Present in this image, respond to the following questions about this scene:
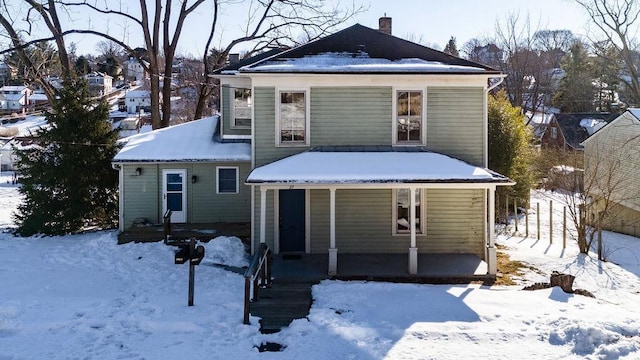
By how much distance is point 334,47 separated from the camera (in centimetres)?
1467

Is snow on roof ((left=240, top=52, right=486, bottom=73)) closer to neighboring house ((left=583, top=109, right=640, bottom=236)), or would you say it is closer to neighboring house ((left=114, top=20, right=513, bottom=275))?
neighboring house ((left=114, top=20, right=513, bottom=275))

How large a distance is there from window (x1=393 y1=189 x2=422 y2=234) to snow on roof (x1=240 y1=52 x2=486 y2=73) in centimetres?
313

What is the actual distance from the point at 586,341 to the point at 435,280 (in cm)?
419

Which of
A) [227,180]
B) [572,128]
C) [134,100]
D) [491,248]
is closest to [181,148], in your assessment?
[227,180]

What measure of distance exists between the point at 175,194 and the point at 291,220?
15.0ft

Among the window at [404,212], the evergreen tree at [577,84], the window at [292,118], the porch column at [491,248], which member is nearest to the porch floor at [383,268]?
the porch column at [491,248]

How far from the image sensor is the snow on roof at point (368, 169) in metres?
11.5

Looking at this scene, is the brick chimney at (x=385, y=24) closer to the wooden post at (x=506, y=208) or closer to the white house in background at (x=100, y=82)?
the wooden post at (x=506, y=208)

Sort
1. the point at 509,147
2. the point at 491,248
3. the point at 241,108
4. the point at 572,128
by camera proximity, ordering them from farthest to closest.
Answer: the point at 572,128
the point at 509,147
the point at 241,108
the point at 491,248

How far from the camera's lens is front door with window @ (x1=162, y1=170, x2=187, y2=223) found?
1606 centimetres

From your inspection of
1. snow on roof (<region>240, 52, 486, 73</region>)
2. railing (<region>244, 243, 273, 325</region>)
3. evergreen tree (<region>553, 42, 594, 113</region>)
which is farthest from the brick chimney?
evergreen tree (<region>553, 42, 594, 113</region>)

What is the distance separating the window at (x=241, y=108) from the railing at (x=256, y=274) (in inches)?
285

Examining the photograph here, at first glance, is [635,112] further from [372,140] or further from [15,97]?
[15,97]

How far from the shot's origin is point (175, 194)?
16172mm
